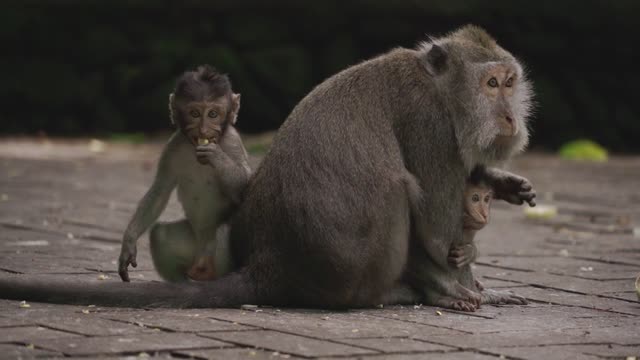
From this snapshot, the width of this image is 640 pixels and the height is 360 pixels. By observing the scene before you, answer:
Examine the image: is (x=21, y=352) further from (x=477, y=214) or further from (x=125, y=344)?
(x=477, y=214)

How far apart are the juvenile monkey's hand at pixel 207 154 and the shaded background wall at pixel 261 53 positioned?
10007 millimetres

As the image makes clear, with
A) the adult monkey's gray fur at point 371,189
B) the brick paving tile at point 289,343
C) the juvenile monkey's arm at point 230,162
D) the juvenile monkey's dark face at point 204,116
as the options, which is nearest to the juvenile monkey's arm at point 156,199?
the juvenile monkey's dark face at point 204,116

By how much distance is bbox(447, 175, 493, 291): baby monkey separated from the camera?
5.62 meters

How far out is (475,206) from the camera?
5727 mm

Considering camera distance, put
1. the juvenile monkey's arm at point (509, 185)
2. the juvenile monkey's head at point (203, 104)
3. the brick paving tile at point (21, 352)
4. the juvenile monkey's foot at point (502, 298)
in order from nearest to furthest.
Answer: the brick paving tile at point (21, 352) < the juvenile monkey's head at point (203, 104) < the juvenile monkey's foot at point (502, 298) < the juvenile monkey's arm at point (509, 185)

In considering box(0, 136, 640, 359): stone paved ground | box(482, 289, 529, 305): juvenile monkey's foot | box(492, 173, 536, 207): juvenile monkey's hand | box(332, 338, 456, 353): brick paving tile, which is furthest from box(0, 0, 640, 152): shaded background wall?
box(332, 338, 456, 353): brick paving tile

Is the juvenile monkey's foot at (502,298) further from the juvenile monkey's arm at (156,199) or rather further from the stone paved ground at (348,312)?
the juvenile monkey's arm at (156,199)

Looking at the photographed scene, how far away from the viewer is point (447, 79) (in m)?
5.62

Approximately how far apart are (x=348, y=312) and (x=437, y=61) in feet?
3.77

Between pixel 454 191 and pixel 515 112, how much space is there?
48cm

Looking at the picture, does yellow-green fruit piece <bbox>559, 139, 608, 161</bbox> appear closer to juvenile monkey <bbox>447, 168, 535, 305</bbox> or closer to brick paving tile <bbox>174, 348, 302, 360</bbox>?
juvenile monkey <bbox>447, 168, 535, 305</bbox>

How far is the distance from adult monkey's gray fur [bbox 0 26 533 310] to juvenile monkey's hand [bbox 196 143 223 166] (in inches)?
8.4

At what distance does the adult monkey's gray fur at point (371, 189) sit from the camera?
525cm

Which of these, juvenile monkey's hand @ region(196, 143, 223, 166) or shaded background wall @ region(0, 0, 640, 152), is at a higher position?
shaded background wall @ region(0, 0, 640, 152)
